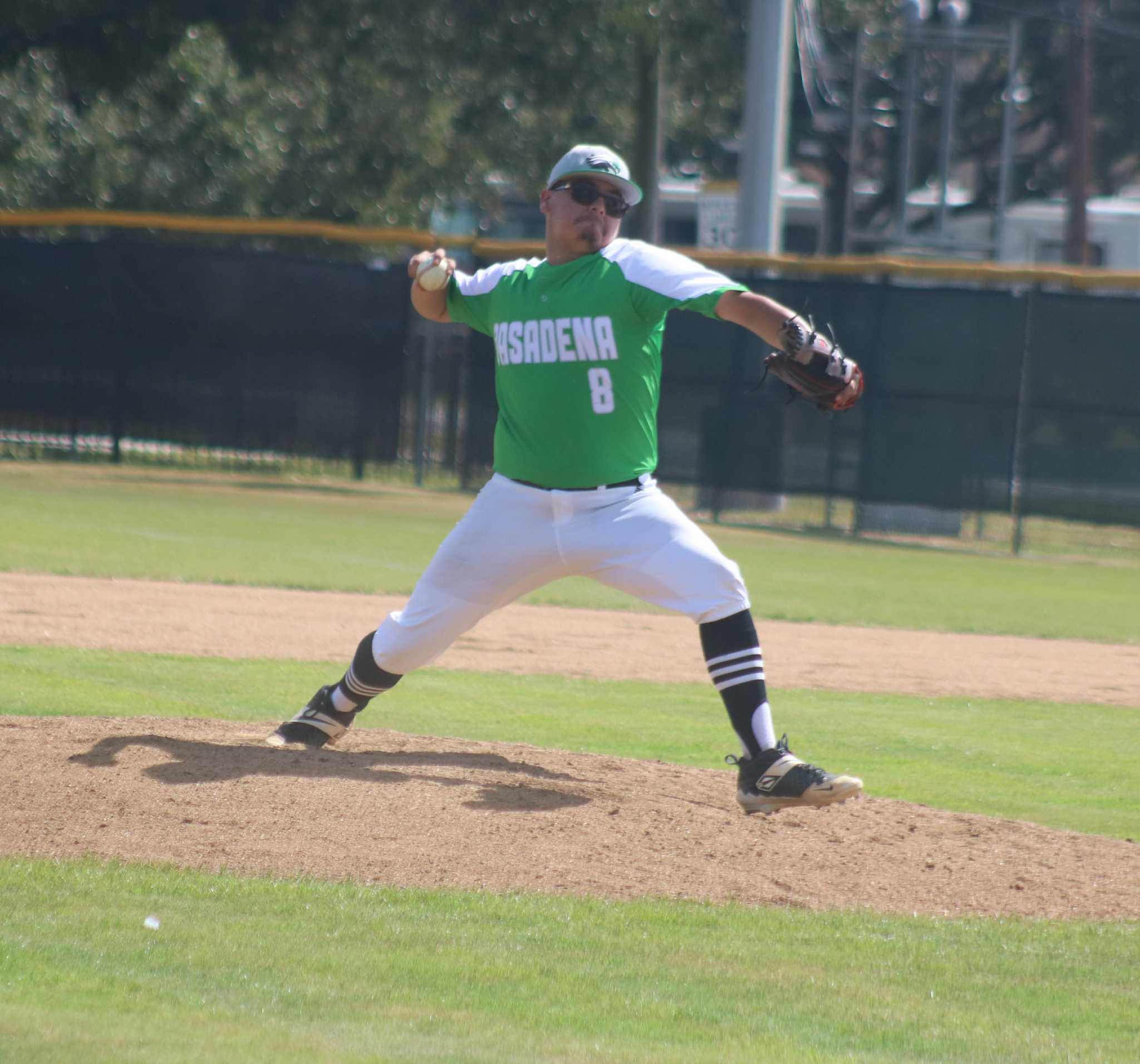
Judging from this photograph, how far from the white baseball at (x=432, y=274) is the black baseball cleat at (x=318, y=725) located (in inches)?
56.7

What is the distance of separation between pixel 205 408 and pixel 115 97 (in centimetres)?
728

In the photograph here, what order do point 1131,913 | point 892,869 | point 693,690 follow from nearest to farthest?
point 1131,913, point 892,869, point 693,690

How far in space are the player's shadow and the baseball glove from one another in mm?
1474

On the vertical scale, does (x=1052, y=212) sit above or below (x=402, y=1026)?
above

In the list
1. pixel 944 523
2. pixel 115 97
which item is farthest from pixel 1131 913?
pixel 115 97

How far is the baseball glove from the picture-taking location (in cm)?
477

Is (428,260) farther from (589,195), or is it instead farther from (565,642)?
(565,642)

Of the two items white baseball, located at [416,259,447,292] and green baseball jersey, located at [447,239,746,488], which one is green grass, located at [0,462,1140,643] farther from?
green baseball jersey, located at [447,239,746,488]

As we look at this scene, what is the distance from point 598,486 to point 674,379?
1155 centimetres

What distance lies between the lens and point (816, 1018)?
3.46 m

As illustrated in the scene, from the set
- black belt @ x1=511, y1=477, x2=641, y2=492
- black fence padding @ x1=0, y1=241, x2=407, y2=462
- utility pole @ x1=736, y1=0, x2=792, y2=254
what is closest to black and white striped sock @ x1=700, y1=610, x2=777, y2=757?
black belt @ x1=511, y1=477, x2=641, y2=492

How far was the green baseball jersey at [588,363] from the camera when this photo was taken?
5.12 m

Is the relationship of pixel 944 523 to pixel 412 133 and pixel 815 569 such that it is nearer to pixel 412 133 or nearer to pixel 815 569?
pixel 815 569

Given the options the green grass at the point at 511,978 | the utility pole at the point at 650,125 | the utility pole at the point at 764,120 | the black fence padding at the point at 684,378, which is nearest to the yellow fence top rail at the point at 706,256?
the black fence padding at the point at 684,378
